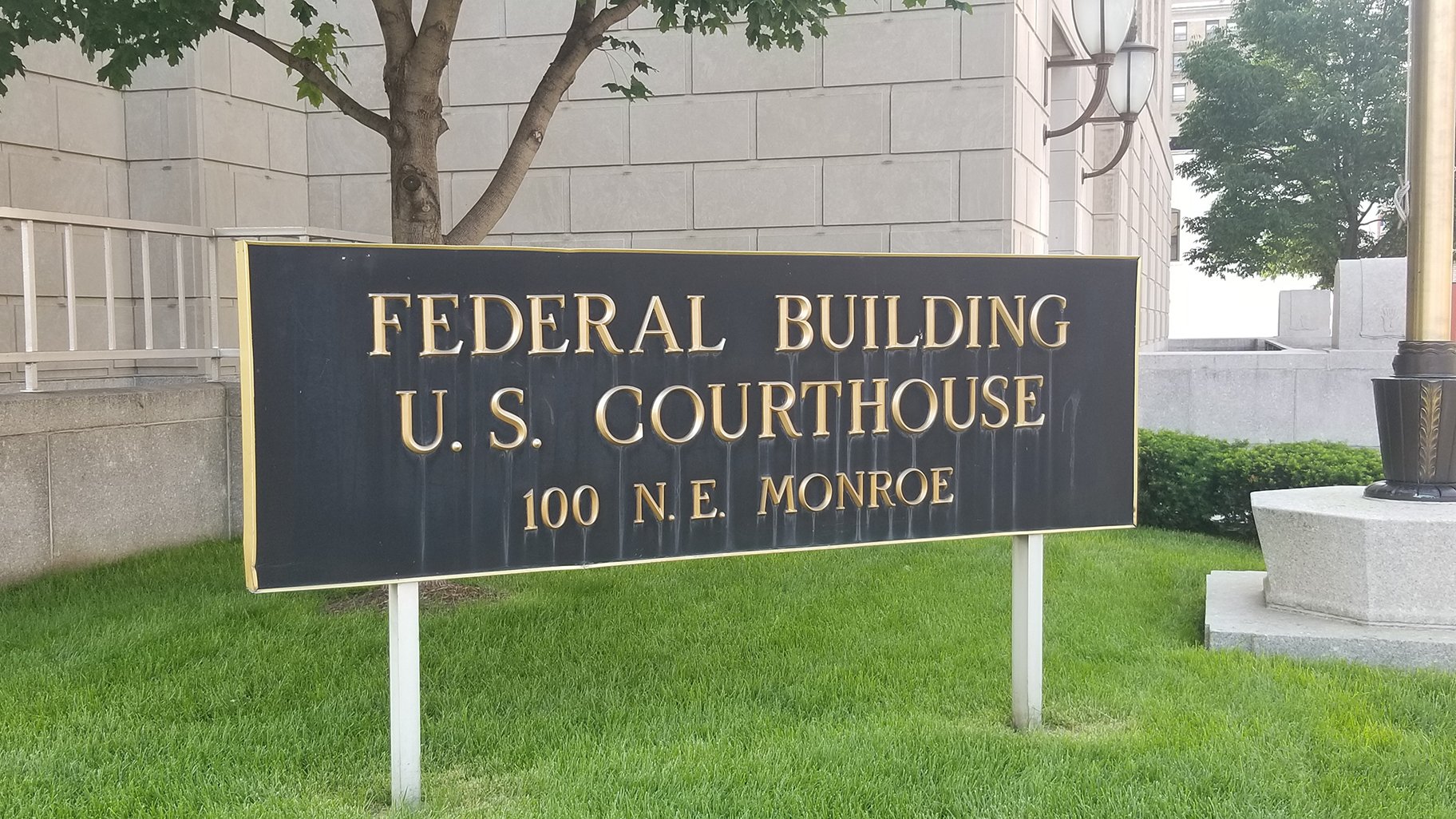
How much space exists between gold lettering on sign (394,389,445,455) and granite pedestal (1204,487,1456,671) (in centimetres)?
371

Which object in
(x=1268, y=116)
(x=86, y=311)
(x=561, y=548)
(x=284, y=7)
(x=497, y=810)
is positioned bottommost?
(x=497, y=810)

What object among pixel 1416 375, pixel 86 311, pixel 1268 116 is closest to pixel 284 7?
pixel 86 311

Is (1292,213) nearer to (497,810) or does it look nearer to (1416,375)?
(1416,375)

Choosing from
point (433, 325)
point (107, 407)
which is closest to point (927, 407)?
point (433, 325)

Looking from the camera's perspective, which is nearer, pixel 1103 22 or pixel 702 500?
pixel 702 500

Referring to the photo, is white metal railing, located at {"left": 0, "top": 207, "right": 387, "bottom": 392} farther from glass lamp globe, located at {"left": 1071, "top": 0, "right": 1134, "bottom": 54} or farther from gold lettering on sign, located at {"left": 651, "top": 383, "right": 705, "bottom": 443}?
glass lamp globe, located at {"left": 1071, "top": 0, "right": 1134, "bottom": 54}

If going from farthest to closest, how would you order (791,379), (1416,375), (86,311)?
(86,311)
(1416,375)
(791,379)

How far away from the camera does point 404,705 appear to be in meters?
3.71

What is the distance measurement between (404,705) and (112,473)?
15.1ft

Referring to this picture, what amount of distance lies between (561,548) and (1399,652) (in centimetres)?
381

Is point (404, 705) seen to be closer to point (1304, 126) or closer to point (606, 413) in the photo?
point (606, 413)

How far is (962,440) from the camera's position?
4344mm

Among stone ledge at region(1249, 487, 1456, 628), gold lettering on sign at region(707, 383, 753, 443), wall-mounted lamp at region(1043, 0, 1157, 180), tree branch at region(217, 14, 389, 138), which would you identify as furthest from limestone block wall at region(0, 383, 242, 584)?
wall-mounted lamp at region(1043, 0, 1157, 180)

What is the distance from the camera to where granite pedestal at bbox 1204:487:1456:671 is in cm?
534
